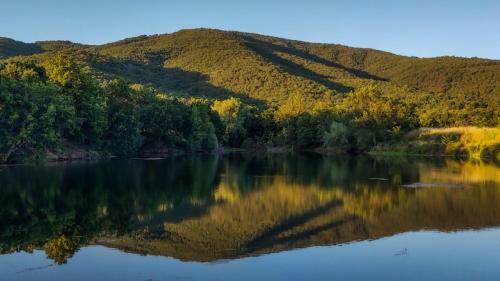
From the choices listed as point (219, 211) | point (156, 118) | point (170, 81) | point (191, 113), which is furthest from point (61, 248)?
point (170, 81)

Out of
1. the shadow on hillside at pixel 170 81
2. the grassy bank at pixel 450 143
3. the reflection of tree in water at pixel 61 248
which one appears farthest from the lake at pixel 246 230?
the shadow on hillside at pixel 170 81

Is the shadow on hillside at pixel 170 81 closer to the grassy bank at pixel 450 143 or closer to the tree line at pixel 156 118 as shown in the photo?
the tree line at pixel 156 118

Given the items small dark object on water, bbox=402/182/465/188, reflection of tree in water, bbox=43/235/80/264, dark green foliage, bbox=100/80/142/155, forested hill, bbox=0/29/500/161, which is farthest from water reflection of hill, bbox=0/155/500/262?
dark green foliage, bbox=100/80/142/155

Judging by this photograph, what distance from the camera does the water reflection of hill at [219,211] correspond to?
22.5 m

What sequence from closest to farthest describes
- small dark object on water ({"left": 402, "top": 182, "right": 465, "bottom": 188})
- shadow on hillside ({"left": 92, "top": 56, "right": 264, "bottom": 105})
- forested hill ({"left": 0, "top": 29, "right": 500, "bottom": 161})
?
small dark object on water ({"left": 402, "top": 182, "right": 465, "bottom": 188}) < forested hill ({"left": 0, "top": 29, "right": 500, "bottom": 161}) < shadow on hillside ({"left": 92, "top": 56, "right": 264, "bottom": 105})

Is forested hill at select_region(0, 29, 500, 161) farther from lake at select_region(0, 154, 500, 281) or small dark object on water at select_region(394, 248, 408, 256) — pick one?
small dark object on water at select_region(394, 248, 408, 256)

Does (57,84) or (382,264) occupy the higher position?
(57,84)

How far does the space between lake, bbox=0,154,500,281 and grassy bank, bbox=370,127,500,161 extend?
47.9 metres

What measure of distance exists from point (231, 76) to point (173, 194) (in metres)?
160

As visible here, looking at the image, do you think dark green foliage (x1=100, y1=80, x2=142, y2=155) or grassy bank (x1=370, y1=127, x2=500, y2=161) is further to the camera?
grassy bank (x1=370, y1=127, x2=500, y2=161)

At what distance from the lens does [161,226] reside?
25.7 meters

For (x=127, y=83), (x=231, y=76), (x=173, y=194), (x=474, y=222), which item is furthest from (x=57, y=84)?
(x=231, y=76)

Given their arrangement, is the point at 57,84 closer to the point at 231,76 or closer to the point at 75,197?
the point at 75,197

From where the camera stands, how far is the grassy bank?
88250 mm
